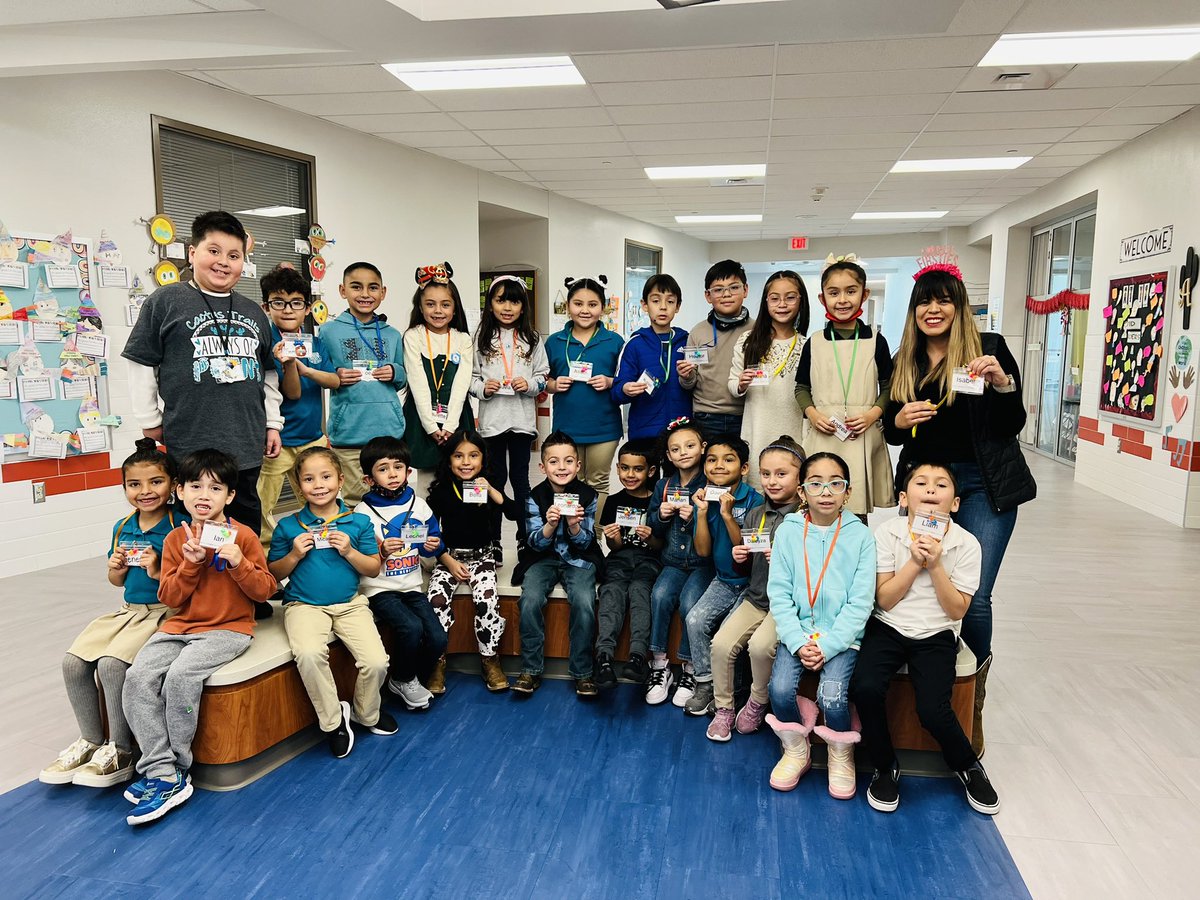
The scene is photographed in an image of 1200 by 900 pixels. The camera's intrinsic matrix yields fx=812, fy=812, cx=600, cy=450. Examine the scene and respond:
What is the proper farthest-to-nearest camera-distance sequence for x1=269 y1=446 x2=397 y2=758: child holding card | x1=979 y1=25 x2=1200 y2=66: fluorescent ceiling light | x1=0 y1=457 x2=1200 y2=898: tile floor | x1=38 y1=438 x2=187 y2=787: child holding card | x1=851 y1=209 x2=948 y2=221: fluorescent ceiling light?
1. x1=851 y1=209 x2=948 y2=221: fluorescent ceiling light
2. x1=979 y1=25 x2=1200 y2=66: fluorescent ceiling light
3. x1=269 y1=446 x2=397 y2=758: child holding card
4. x1=38 y1=438 x2=187 y2=787: child holding card
5. x1=0 y1=457 x2=1200 y2=898: tile floor

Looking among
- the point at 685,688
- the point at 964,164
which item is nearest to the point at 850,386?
the point at 685,688

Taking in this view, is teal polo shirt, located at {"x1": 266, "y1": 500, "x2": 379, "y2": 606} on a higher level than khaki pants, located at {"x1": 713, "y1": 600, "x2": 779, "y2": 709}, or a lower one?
higher

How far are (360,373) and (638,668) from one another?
161 cm

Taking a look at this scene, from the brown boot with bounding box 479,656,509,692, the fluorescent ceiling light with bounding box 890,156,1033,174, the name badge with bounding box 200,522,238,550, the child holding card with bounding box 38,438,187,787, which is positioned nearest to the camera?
the name badge with bounding box 200,522,238,550

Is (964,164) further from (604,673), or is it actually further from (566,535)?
(604,673)

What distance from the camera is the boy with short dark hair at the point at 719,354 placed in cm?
338

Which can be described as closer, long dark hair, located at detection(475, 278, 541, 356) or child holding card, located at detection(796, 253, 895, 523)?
child holding card, located at detection(796, 253, 895, 523)

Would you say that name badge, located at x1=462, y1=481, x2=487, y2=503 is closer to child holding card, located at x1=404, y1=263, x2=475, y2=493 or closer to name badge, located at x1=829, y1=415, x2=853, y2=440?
child holding card, located at x1=404, y1=263, x2=475, y2=493

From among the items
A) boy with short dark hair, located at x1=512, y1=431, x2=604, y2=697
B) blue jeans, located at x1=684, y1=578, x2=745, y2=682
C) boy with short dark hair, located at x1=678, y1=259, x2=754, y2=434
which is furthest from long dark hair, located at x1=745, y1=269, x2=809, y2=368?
blue jeans, located at x1=684, y1=578, x2=745, y2=682

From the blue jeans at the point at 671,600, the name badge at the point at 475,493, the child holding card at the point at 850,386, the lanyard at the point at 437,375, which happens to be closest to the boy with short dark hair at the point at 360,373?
the lanyard at the point at 437,375

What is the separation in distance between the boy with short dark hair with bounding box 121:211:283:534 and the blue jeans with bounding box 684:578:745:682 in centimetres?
158

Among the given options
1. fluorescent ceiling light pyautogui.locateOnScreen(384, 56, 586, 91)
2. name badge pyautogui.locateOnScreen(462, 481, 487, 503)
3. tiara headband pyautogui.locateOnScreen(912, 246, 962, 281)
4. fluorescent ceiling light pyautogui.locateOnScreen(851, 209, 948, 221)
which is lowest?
name badge pyautogui.locateOnScreen(462, 481, 487, 503)

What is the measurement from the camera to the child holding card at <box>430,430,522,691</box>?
10.1ft

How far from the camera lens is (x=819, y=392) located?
2984 millimetres
